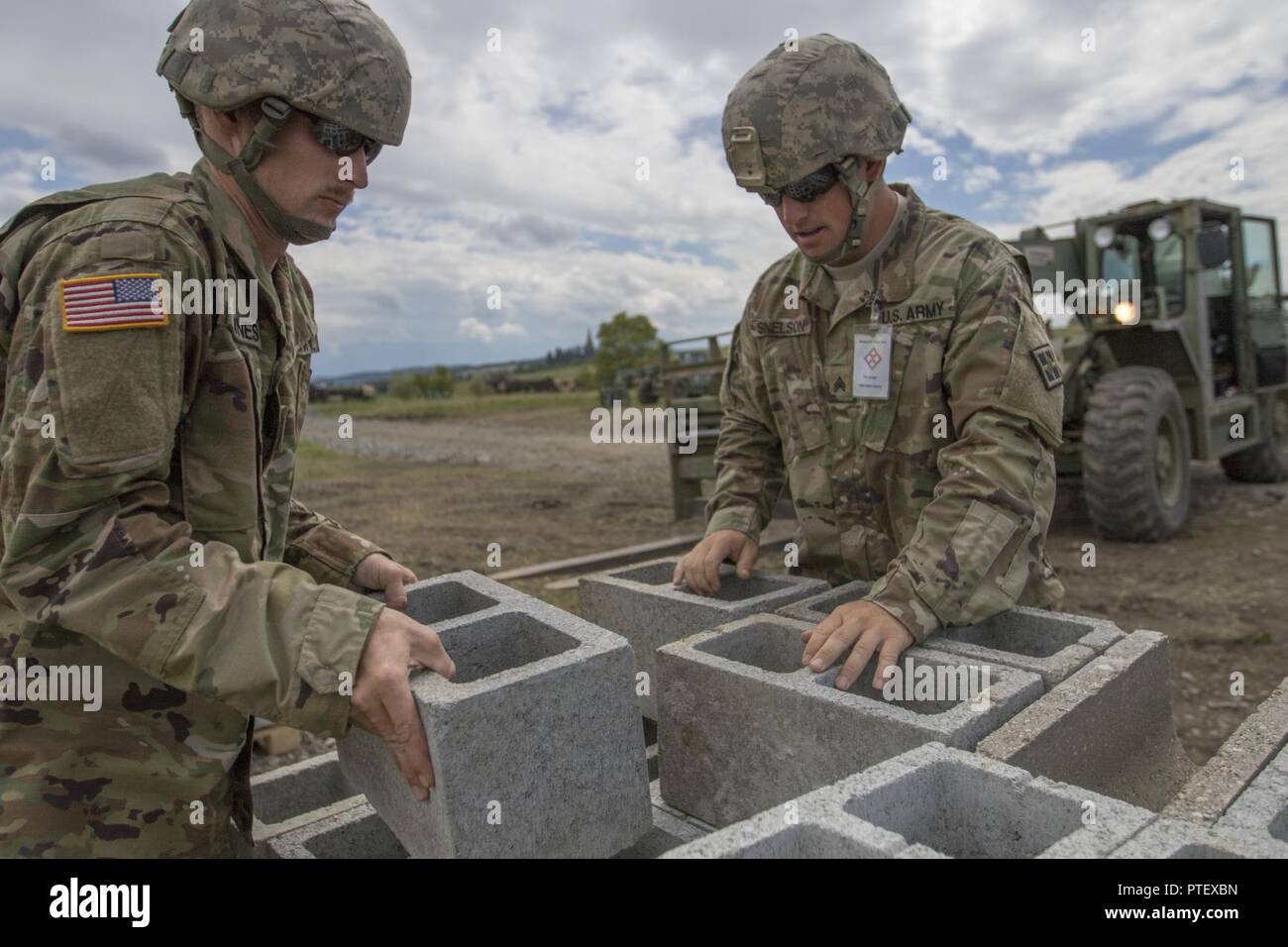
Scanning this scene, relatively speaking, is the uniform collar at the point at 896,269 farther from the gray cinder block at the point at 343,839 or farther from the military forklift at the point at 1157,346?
the military forklift at the point at 1157,346

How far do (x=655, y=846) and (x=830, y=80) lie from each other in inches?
75.1

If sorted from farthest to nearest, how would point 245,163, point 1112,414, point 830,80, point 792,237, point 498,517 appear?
point 498,517 < point 1112,414 < point 792,237 < point 830,80 < point 245,163

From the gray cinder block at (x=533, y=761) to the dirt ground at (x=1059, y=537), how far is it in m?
3.55

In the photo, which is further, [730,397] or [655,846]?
[730,397]

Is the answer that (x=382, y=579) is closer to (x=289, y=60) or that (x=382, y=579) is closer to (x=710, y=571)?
(x=710, y=571)

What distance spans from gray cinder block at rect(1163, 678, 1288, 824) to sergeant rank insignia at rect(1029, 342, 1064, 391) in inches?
33.9

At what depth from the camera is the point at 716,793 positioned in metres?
2.09

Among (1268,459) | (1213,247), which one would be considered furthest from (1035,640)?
(1268,459)

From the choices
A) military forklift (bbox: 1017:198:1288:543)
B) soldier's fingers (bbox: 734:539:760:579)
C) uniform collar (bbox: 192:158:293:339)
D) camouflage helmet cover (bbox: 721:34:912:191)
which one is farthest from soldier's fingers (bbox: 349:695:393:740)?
military forklift (bbox: 1017:198:1288:543)

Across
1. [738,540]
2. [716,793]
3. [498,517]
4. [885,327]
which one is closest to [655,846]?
[716,793]

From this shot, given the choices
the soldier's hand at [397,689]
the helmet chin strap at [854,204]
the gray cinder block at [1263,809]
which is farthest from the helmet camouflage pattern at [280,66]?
the gray cinder block at [1263,809]
